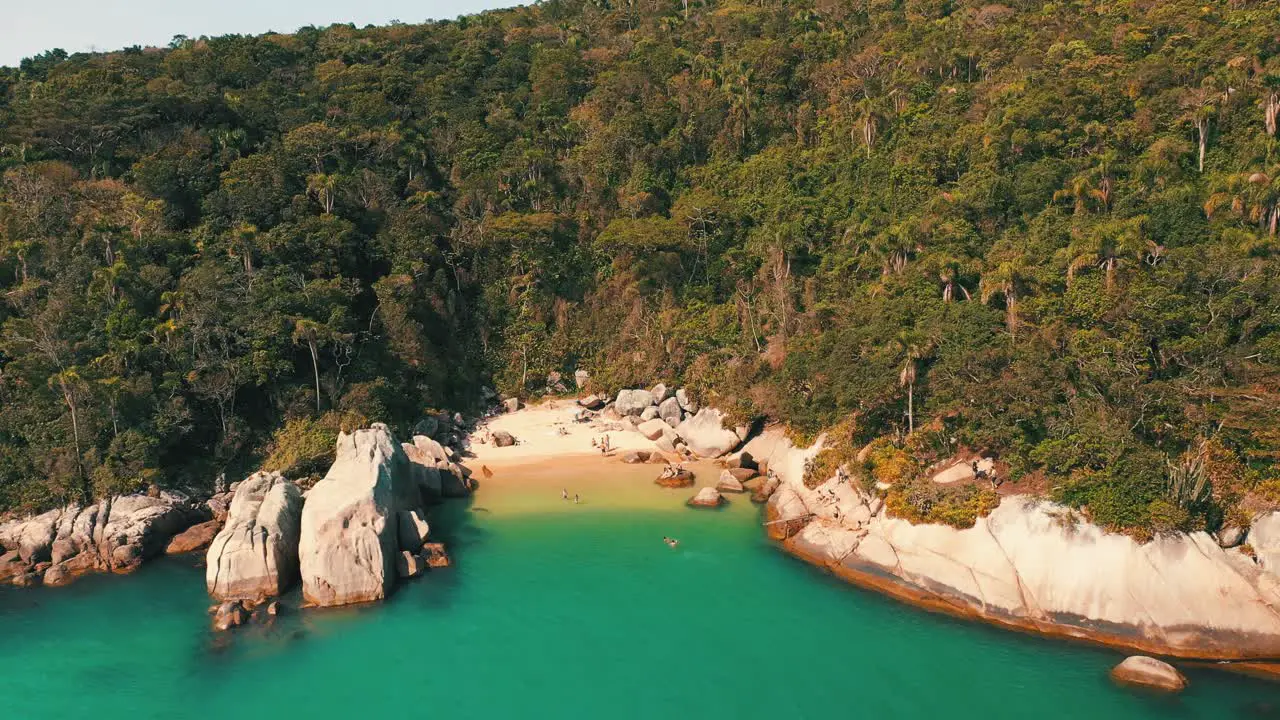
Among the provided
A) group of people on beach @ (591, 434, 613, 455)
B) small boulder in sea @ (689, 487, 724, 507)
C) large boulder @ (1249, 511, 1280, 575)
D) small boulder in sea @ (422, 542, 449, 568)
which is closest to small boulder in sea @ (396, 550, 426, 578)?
small boulder in sea @ (422, 542, 449, 568)

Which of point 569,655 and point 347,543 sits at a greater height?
point 347,543

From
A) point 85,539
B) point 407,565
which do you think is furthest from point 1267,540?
point 85,539

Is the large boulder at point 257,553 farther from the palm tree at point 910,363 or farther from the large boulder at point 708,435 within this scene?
the palm tree at point 910,363

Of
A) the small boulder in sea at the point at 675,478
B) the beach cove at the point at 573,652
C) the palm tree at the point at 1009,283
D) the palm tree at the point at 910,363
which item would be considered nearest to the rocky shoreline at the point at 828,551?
the small boulder in sea at the point at 675,478

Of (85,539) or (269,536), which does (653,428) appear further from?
(85,539)

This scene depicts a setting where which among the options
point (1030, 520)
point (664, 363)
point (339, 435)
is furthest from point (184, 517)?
point (1030, 520)

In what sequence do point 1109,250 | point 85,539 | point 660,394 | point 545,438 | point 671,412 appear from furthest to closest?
point 660,394 < point 671,412 < point 545,438 < point 1109,250 < point 85,539
